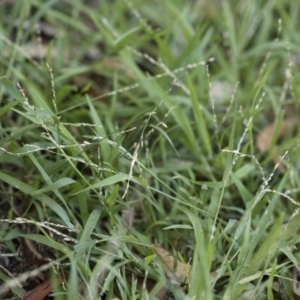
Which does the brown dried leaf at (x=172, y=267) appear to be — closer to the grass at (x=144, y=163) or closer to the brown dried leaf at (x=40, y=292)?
the grass at (x=144, y=163)

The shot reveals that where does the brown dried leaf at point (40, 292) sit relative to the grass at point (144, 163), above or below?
below

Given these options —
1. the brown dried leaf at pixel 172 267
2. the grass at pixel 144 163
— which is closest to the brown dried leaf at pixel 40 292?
the grass at pixel 144 163

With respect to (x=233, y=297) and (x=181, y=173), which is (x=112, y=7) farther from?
(x=233, y=297)

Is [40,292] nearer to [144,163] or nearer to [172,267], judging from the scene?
[172,267]

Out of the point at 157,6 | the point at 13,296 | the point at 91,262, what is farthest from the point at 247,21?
the point at 13,296
